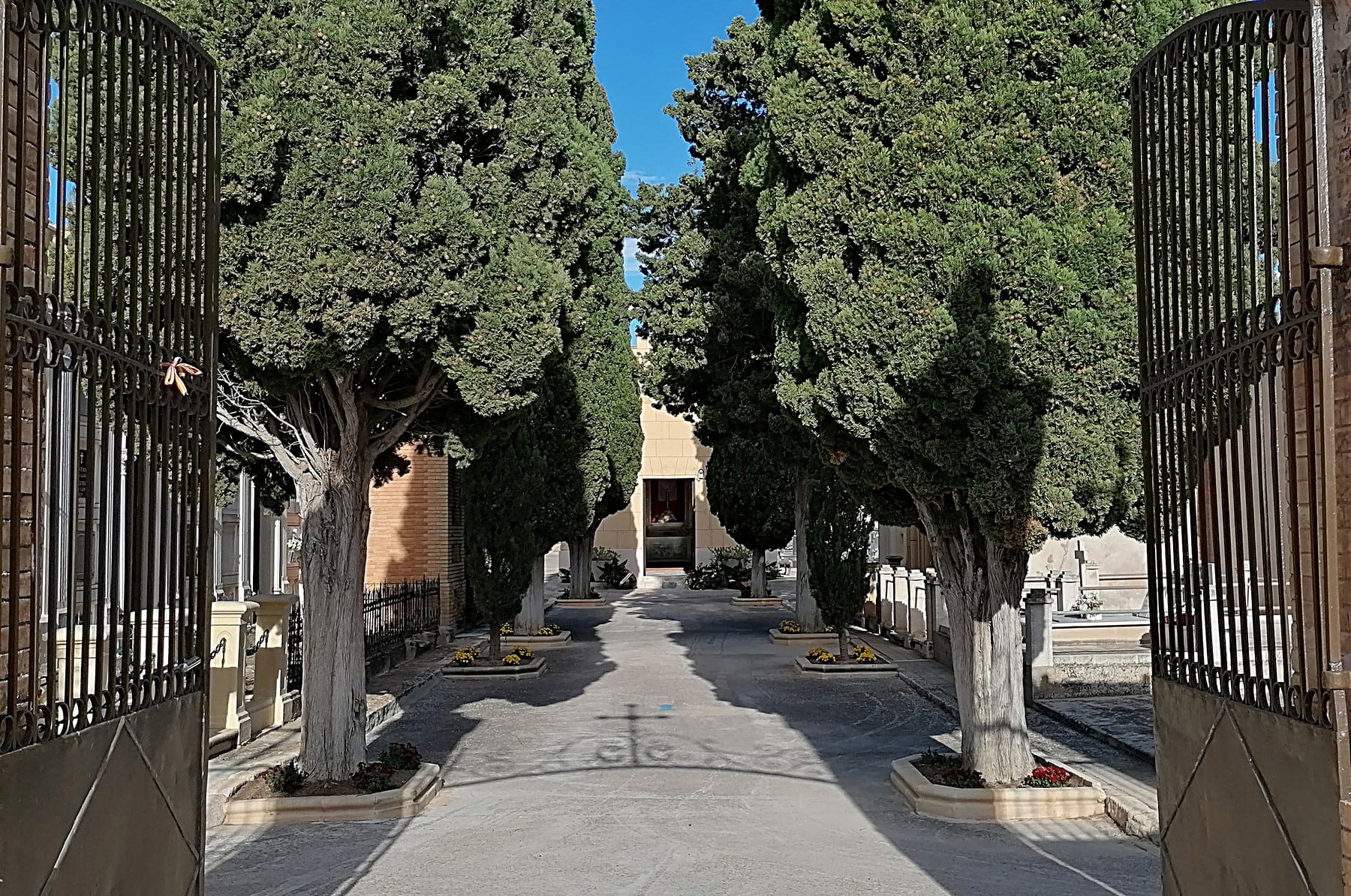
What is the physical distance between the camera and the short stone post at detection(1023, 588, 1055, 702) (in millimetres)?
14000

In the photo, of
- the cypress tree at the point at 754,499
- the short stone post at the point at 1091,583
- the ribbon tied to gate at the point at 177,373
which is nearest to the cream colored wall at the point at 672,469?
the cypress tree at the point at 754,499

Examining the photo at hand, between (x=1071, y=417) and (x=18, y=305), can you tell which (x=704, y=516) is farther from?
(x=18, y=305)

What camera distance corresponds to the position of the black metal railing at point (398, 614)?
58.9ft

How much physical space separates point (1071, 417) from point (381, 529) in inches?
671

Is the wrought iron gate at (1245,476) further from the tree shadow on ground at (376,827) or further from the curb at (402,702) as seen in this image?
the curb at (402,702)

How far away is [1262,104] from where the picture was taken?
4.43 metres

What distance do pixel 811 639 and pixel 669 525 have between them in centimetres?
3330

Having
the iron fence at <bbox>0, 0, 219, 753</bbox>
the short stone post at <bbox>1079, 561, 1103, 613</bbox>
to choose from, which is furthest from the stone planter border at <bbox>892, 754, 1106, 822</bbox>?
the short stone post at <bbox>1079, 561, 1103, 613</bbox>

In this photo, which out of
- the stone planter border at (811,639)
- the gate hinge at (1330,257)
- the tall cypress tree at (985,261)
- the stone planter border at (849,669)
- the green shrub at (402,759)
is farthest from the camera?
the stone planter border at (811,639)

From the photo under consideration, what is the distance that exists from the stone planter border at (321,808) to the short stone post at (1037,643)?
7.86 meters

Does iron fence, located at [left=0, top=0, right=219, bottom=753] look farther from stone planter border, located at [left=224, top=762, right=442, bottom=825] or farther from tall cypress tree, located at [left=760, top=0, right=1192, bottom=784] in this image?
tall cypress tree, located at [left=760, top=0, right=1192, bottom=784]

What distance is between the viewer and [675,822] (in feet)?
29.4

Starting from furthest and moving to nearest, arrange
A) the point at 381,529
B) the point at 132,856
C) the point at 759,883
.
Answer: the point at 381,529
the point at 759,883
the point at 132,856

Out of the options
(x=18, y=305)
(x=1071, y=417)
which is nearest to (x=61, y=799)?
(x=18, y=305)
